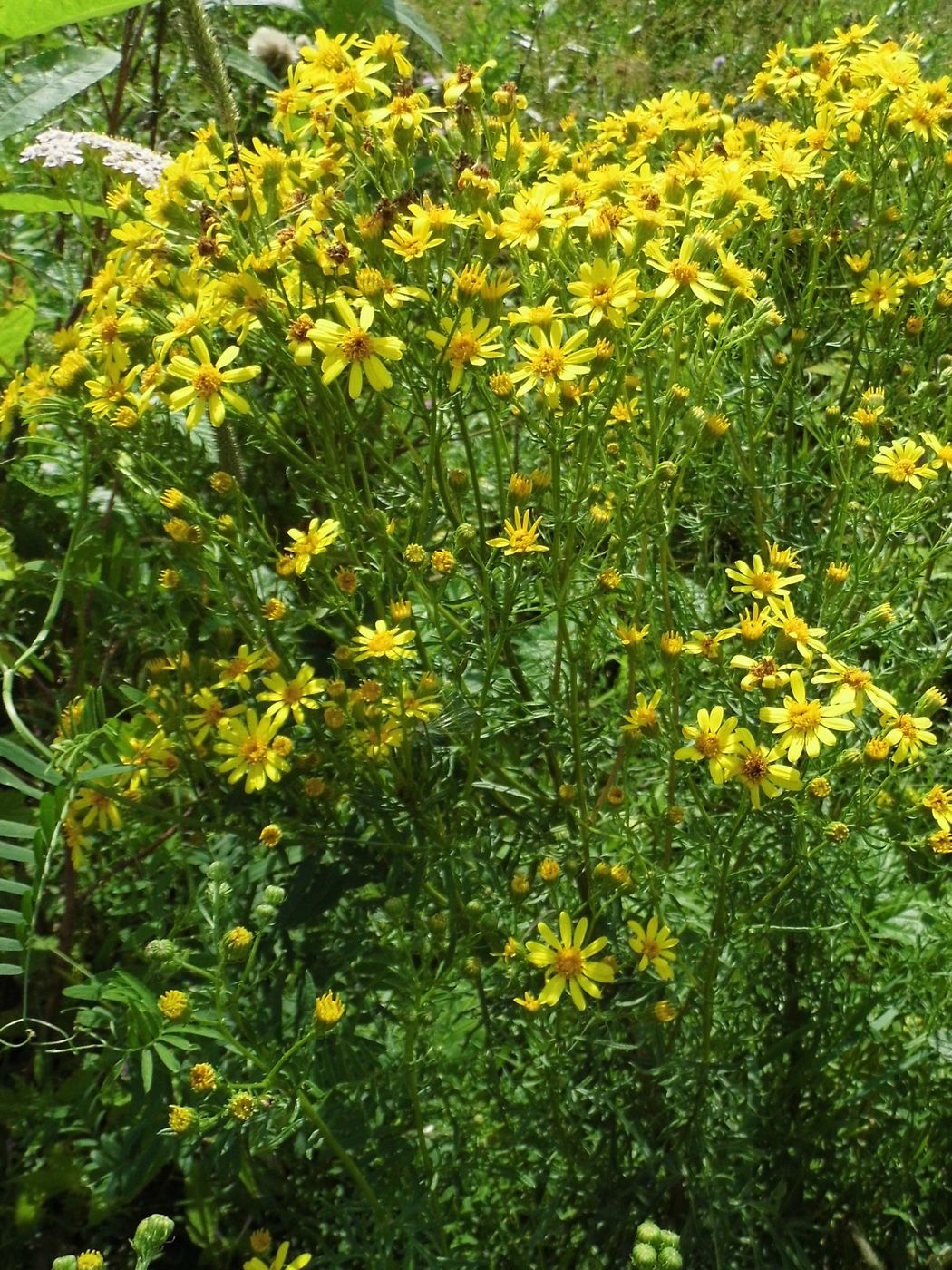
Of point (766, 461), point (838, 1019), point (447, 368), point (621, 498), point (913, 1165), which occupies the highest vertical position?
point (447, 368)

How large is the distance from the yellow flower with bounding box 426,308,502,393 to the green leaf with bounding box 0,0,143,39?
992 millimetres

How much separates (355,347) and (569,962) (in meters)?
1.15

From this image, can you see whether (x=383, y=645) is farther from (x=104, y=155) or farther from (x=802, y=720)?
(x=104, y=155)

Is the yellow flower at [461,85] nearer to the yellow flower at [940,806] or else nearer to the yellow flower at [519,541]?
the yellow flower at [519,541]

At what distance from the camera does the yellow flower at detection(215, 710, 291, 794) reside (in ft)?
6.84

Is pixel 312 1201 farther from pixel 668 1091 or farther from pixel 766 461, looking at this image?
pixel 766 461

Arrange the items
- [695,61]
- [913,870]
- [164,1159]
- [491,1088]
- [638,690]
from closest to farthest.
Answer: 1. [164,1159]
2. [491,1088]
3. [638,690]
4. [913,870]
5. [695,61]

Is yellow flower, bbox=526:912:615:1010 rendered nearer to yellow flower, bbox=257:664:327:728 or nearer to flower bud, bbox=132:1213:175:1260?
yellow flower, bbox=257:664:327:728

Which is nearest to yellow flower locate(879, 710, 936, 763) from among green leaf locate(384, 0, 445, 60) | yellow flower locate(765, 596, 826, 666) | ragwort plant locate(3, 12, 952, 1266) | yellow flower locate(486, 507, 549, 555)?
ragwort plant locate(3, 12, 952, 1266)

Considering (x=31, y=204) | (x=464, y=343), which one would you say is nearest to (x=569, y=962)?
(x=464, y=343)

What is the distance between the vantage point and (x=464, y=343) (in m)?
2.02

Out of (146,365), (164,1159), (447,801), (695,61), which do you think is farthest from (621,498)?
(695,61)

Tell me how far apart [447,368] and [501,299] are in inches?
6.5

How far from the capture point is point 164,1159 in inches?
81.8
